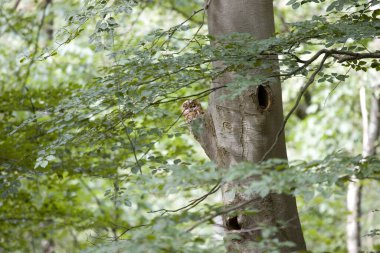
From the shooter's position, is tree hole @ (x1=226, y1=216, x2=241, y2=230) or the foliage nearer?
the foliage

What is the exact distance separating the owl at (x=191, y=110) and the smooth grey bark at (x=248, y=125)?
0.37 feet

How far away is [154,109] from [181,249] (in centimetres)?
185

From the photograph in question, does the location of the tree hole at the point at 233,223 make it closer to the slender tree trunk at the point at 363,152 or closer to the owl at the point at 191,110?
the owl at the point at 191,110

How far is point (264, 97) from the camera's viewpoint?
311cm

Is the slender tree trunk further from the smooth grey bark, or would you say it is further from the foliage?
the smooth grey bark

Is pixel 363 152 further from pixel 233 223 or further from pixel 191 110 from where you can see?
pixel 233 223

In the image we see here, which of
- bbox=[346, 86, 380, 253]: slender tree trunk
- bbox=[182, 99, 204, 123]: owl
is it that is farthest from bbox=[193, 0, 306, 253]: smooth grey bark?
bbox=[346, 86, 380, 253]: slender tree trunk

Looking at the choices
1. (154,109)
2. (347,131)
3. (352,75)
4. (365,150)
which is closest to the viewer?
(154,109)

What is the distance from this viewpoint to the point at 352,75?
7.21 metres

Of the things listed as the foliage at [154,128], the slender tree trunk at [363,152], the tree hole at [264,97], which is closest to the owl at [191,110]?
the foliage at [154,128]

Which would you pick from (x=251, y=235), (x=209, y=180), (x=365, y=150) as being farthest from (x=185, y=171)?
(x=365, y=150)

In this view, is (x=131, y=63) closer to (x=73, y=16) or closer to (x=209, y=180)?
(x=73, y=16)

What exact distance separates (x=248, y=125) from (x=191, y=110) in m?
0.44

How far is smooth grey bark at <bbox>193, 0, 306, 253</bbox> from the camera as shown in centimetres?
298
